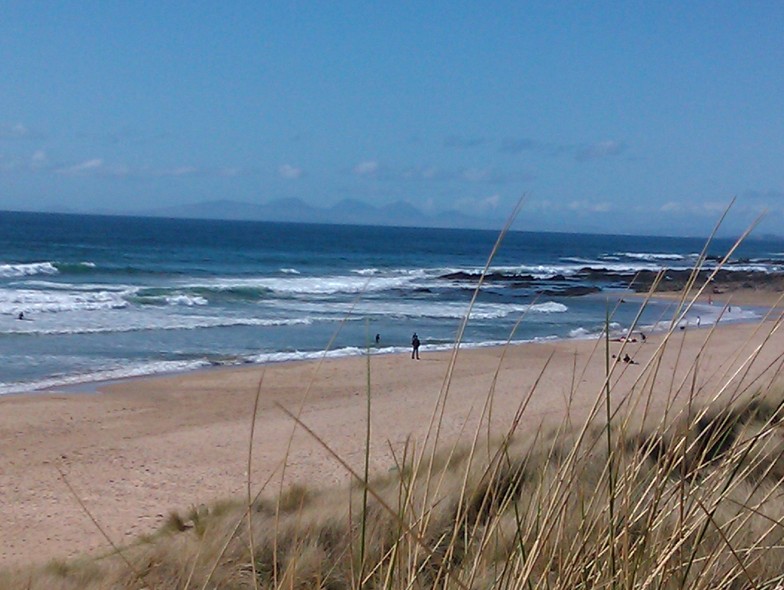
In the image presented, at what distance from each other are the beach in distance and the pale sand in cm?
4

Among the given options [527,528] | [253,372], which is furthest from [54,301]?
[527,528]

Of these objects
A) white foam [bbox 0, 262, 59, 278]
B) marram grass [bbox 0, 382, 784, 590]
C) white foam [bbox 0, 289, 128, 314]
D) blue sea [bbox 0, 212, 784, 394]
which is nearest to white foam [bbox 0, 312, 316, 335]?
blue sea [bbox 0, 212, 784, 394]

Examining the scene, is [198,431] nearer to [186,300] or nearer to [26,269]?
[186,300]

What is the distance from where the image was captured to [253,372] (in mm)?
16609

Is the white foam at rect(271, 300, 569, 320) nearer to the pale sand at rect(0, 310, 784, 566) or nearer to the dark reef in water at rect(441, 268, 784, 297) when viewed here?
the dark reef in water at rect(441, 268, 784, 297)

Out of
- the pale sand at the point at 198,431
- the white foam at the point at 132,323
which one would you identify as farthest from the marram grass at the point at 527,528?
the white foam at the point at 132,323

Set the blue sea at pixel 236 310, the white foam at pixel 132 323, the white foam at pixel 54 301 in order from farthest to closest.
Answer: the white foam at pixel 54 301, the white foam at pixel 132 323, the blue sea at pixel 236 310

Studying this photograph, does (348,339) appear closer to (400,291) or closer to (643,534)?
(400,291)

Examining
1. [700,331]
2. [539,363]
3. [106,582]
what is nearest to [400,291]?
[700,331]

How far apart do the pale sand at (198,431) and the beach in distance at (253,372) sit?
0.13 feet

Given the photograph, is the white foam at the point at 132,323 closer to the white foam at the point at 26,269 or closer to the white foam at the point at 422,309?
the white foam at the point at 422,309

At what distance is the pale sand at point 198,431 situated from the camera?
24.8ft

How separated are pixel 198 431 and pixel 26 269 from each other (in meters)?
30.5

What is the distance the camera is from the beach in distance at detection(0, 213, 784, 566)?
719 centimetres
